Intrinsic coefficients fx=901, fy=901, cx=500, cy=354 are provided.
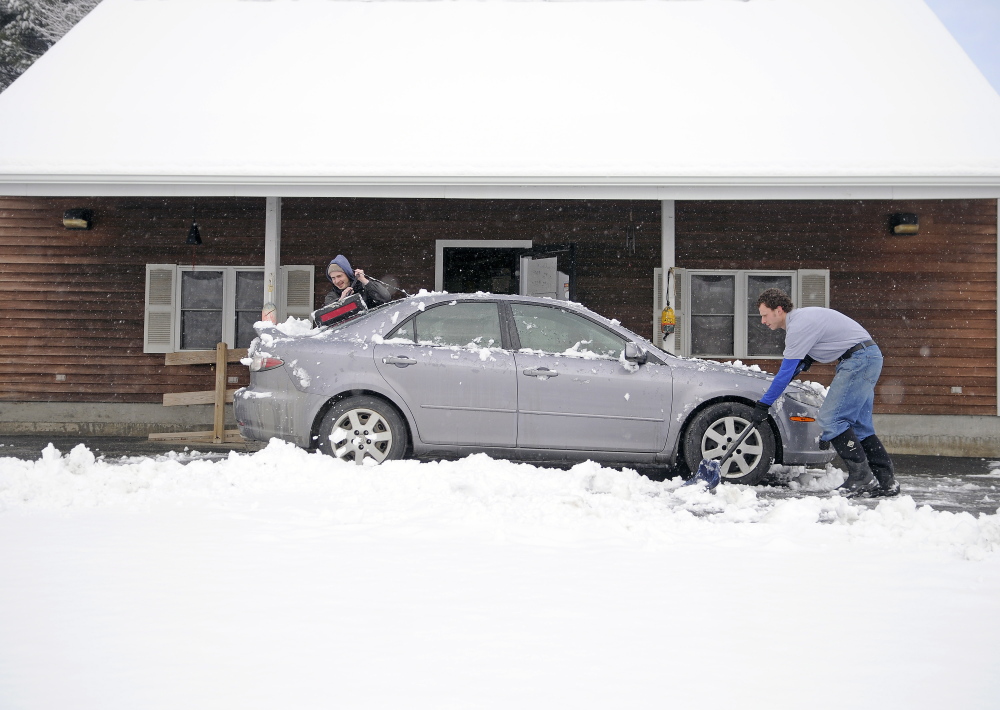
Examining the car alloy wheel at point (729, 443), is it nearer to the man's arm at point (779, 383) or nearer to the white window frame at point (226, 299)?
the man's arm at point (779, 383)

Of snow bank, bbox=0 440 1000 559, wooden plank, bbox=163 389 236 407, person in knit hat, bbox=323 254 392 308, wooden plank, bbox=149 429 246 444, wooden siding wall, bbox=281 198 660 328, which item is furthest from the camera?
wooden siding wall, bbox=281 198 660 328

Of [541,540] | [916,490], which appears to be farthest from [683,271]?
[541,540]

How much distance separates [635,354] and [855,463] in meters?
1.76

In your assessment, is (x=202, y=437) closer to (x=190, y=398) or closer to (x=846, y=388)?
(x=190, y=398)

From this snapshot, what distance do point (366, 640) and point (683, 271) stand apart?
953 centimetres

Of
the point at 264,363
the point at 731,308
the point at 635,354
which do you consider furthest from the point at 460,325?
the point at 731,308

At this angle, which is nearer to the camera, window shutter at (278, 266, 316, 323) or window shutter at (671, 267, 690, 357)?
window shutter at (671, 267, 690, 357)

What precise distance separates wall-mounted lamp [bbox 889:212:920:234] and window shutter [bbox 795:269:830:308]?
0.99 m

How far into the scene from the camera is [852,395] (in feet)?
21.0

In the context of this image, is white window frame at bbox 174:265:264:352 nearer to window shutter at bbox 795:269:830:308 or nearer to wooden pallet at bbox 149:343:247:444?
wooden pallet at bbox 149:343:247:444

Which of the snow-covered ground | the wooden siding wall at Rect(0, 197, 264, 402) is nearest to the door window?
the wooden siding wall at Rect(0, 197, 264, 402)

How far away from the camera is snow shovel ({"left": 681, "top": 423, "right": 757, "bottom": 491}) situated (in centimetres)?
641

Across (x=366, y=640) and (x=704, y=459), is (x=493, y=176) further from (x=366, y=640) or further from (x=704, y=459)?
(x=366, y=640)

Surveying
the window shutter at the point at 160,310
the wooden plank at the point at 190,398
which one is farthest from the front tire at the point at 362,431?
the window shutter at the point at 160,310
